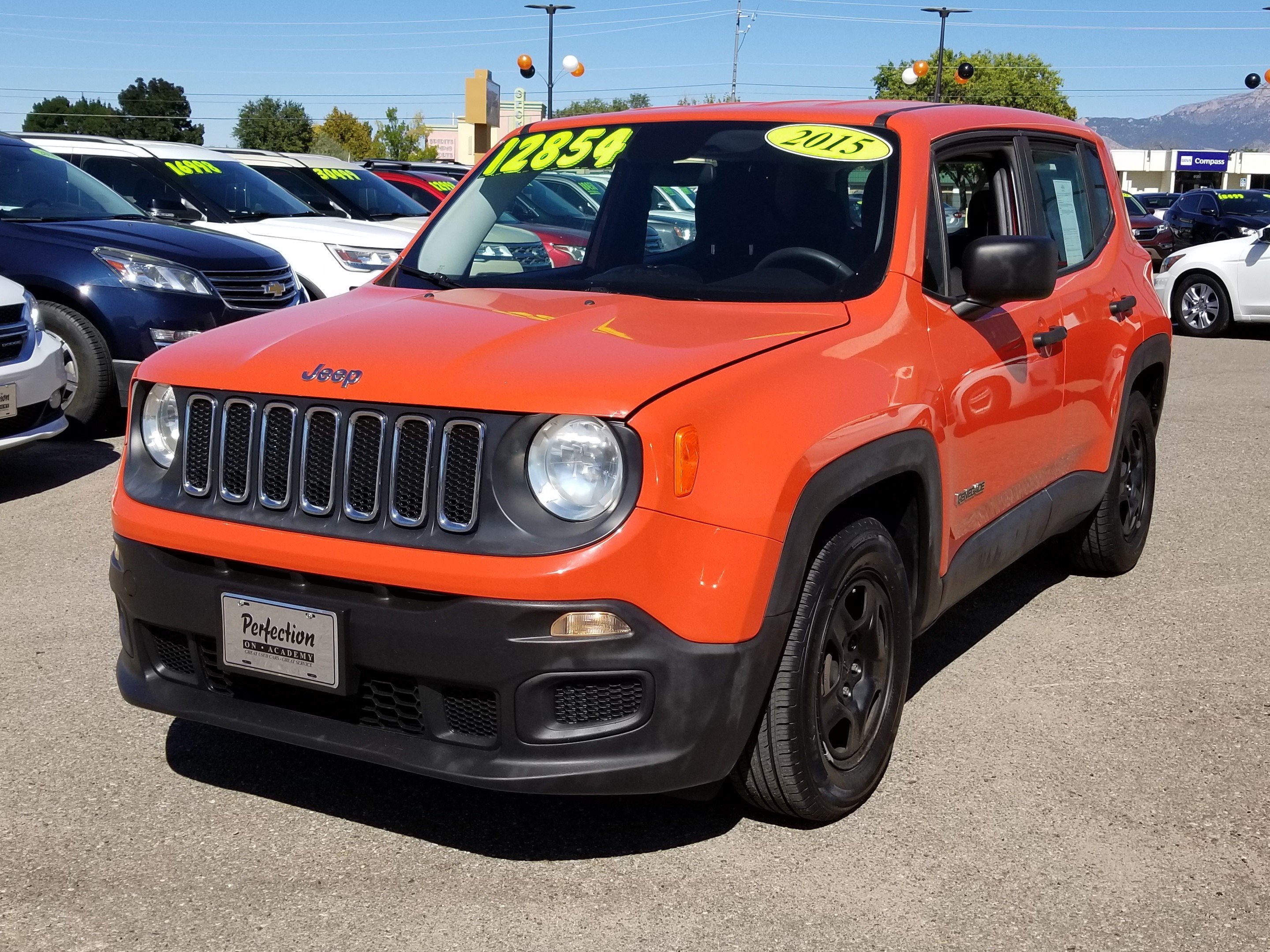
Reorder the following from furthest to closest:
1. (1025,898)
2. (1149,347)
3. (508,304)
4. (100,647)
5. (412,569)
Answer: (1149,347) → (100,647) → (508,304) → (1025,898) → (412,569)

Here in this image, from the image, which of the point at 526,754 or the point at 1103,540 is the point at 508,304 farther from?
the point at 1103,540

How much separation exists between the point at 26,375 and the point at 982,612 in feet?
15.6

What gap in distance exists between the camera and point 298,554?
303 centimetres

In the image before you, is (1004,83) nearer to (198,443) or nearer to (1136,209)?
(1136,209)

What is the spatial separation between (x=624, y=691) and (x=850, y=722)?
0.84 m

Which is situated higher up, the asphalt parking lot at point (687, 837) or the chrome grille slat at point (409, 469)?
the chrome grille slat at point (409, 469)

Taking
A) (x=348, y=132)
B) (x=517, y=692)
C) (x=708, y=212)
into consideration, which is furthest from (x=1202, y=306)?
(x=348, y=132)

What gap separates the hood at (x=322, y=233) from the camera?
10906mm

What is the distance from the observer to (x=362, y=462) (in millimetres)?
3033

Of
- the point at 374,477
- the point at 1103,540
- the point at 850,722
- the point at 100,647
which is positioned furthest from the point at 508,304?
the point at 1103,540

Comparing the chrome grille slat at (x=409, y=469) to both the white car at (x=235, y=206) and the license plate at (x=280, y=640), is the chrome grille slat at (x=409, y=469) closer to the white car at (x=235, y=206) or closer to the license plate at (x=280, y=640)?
the license plate at (x=280, y=640)

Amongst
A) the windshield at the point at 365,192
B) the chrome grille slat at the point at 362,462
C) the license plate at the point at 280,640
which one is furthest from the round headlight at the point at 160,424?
the windshield at the point at 365,192

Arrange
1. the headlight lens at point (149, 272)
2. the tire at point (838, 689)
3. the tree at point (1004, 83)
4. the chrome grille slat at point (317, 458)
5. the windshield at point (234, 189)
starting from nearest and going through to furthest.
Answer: the chrome grille slat at point (317, 458), the tire at point (838, 689), the headlight lens at point (149, 272), the windshield at point (234, 189), the tree at point (1004, 83)

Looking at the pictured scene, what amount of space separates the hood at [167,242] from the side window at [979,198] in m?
5.55
